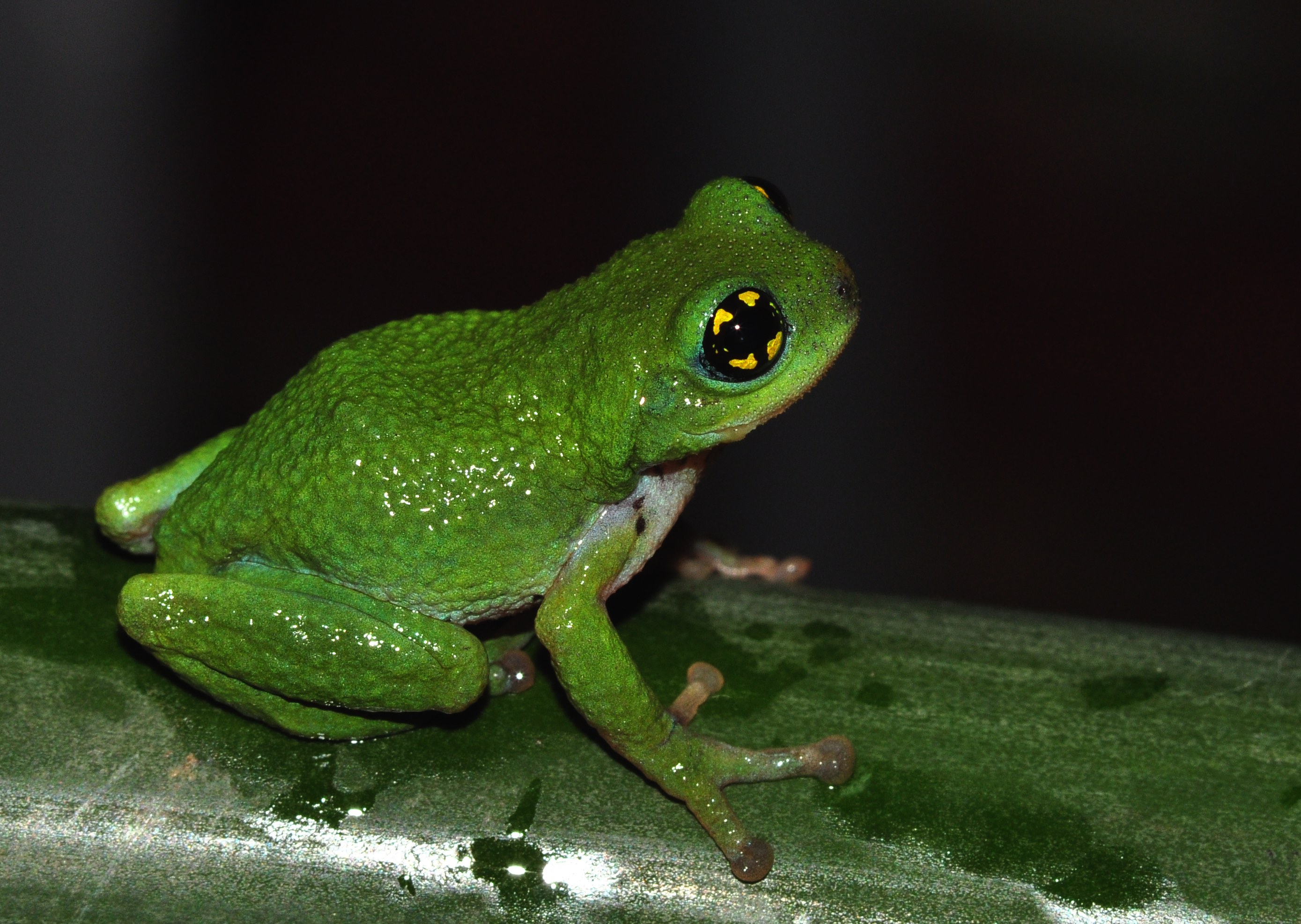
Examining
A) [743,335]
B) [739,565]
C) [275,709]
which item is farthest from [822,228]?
[275,709]

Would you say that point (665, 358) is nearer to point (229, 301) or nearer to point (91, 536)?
point (91, 536)

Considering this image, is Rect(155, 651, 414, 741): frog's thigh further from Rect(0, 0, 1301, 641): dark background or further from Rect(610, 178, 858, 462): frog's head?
Rect(0, 0, 1301, 641): dark background

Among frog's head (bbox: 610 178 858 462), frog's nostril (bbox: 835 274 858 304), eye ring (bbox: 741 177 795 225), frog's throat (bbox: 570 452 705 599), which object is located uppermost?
eye ring (bbox: 741 177 795 225)

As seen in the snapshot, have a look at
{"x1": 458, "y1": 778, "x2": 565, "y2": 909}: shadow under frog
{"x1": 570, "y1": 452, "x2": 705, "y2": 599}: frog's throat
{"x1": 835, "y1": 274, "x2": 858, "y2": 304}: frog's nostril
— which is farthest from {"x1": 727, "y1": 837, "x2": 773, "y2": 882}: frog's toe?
{"x1": 835, "y1": 274, "x2": 858, "y2": 304}: frog's nostril

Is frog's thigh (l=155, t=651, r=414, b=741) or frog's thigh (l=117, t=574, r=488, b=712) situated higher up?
frog's thigh (l=117, t=574, r=488, b=712)

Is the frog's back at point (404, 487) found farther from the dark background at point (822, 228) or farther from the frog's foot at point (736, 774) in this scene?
the dark background at point (822, 228)

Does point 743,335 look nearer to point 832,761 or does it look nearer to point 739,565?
point 832,761

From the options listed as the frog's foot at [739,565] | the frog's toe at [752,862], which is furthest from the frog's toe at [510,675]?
the frog's foot at [739,565]
